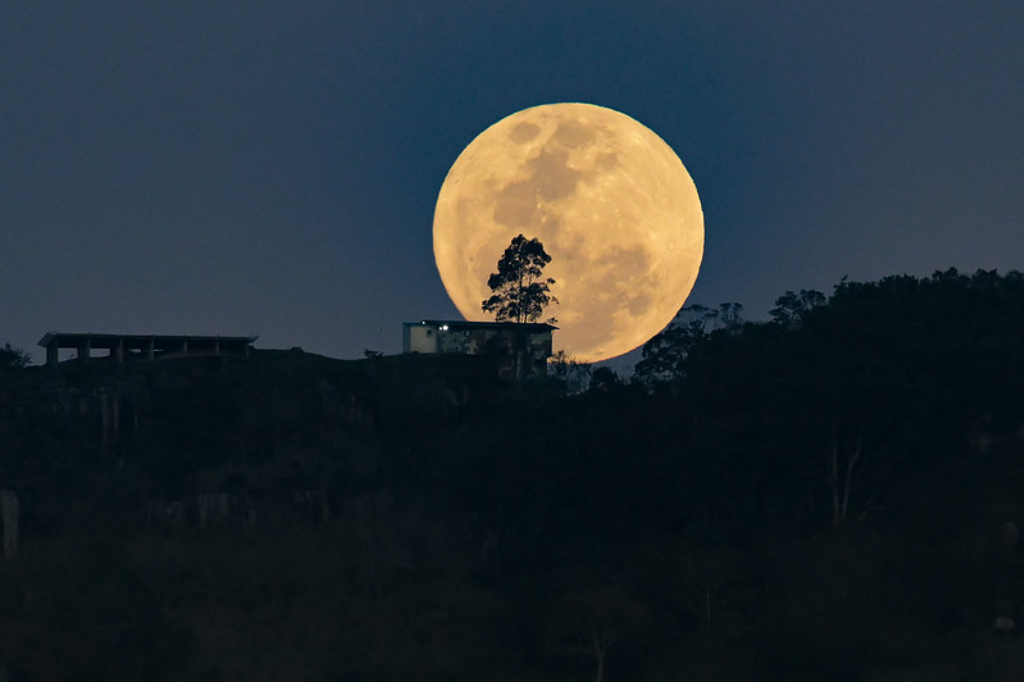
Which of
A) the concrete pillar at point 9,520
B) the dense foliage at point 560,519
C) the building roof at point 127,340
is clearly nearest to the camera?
the dense foliage at point 560,519

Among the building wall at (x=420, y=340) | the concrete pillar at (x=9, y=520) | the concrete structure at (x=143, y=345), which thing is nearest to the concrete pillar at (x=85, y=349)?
the concrete structure at (x=143, y=345)

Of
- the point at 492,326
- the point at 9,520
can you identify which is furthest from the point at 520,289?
the point at 9,520

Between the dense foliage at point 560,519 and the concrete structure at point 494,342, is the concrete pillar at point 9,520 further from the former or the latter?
the concrete structure at point 494,342

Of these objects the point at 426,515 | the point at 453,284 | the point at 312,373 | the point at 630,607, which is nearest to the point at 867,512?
the point at 630,607

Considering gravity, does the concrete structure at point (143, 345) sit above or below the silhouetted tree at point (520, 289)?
below

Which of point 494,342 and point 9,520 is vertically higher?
point 494,342

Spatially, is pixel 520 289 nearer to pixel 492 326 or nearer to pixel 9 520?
pixel 492 326
